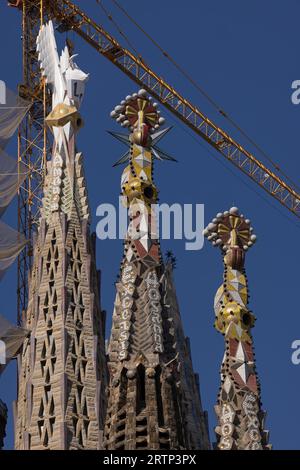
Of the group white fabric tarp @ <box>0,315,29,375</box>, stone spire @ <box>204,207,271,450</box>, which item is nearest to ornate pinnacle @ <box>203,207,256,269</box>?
stone spire @ <box>204,207,271,450</box>

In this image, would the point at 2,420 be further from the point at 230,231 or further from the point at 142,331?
the point at 142,331

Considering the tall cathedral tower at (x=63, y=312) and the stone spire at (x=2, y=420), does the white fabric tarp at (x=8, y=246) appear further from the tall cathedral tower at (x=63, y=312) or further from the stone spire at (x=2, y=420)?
the stone spire at (x=2, y=420)

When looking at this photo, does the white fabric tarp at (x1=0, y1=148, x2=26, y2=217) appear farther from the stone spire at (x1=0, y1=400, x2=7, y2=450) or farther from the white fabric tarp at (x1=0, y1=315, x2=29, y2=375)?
the stone spire at (x1=0, y1=400, x2=7, y2=450)

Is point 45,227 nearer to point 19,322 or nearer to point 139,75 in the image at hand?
point 19,322

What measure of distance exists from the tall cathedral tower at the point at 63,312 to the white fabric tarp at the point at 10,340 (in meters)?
0.28

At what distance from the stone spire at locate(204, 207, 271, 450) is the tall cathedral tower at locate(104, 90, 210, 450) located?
6.60ft

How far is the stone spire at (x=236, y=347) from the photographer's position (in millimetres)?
48469

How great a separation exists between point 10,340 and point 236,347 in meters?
9.46

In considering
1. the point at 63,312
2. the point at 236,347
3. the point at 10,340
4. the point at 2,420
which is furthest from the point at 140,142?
the point at 2,420

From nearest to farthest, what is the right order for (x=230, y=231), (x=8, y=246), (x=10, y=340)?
(x=230, y=231), (x=10, y=340), (x=8, y=246)

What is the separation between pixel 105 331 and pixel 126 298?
13.1m

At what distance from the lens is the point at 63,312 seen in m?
56.9
